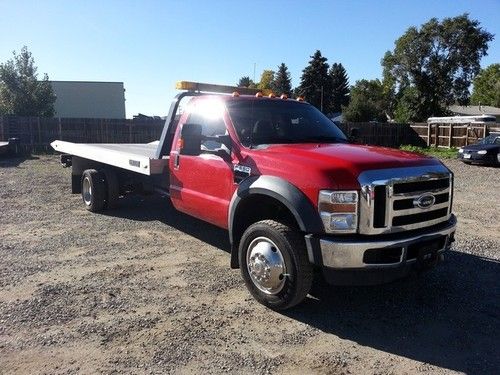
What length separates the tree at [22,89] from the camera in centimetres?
3052

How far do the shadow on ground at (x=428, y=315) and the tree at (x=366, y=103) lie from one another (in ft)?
204

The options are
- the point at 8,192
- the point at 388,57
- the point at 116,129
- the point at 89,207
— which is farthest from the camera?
the point at 388,57

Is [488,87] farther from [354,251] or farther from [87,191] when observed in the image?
[354,251]

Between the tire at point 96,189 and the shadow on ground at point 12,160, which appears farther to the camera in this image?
the shadow on ground at point 12,160

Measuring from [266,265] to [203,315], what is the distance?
2.40 feet

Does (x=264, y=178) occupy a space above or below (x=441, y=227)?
above

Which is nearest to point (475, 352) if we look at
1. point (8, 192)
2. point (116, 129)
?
point (8, 192)

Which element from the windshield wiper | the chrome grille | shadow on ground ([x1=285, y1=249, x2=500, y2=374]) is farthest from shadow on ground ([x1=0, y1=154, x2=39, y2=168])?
the chrome grille

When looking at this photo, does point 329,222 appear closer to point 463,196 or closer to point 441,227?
point 441,227

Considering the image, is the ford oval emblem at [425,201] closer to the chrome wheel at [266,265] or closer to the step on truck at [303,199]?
the step on truck at [303,199]

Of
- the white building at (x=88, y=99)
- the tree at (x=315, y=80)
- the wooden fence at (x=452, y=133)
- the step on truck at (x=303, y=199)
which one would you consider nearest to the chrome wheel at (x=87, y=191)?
the step on truck at (x=303, y=199)

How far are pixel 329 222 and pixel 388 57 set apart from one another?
55417mm

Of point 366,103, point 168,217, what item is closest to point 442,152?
point 168,217

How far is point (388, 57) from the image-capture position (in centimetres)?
5441
